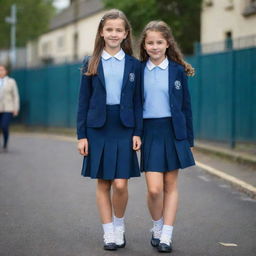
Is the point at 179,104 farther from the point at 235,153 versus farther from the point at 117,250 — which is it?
the point at 235,153

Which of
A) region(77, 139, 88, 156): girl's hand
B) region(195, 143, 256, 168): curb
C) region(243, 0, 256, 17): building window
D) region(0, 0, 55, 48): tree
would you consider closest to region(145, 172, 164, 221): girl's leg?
region(77, 139, 88, 156): girl's hand

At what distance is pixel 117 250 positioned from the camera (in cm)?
537

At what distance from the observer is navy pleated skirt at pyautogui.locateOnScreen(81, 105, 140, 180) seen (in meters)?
5.36

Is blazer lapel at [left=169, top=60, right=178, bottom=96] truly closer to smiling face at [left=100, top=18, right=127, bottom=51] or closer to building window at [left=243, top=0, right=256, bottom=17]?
smiling face at [left=100, top=18, right=127, bottom=51]

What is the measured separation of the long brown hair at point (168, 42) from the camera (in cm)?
543

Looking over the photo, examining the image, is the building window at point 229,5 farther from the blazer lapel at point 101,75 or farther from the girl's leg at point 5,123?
the blazer lapel at point 101,75

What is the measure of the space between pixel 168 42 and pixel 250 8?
1863 cm

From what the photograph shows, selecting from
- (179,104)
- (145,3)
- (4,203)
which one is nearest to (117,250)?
(179,104)

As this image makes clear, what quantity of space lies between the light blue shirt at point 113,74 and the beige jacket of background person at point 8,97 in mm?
9393

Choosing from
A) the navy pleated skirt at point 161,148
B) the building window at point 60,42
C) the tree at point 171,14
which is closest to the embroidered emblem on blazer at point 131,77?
the navy pleated skirt at point 161,148

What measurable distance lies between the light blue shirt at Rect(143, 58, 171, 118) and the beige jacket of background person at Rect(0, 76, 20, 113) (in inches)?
372

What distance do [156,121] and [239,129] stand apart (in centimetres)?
805

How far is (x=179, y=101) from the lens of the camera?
539 centimetres

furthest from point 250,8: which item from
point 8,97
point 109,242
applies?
point 109,242
